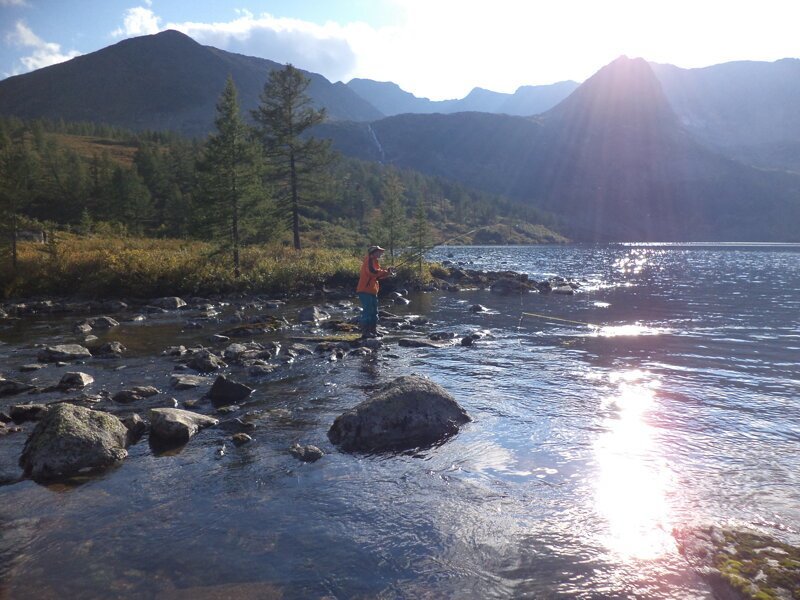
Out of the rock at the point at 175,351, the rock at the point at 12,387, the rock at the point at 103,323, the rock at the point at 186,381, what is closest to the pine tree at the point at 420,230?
the rock at the point at 103,323

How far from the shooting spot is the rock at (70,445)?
901 centimetres

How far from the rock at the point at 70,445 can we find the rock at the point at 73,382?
189 inches

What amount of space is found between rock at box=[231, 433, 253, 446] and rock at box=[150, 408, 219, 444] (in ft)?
3.13

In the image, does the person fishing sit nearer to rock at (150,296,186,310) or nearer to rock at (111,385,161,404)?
rock at (111,385,161,404)

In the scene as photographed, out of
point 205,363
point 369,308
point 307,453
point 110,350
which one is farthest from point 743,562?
point 110,350

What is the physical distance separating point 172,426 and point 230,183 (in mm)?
28087

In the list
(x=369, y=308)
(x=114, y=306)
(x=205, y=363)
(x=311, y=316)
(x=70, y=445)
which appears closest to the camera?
(x=70, y=445)

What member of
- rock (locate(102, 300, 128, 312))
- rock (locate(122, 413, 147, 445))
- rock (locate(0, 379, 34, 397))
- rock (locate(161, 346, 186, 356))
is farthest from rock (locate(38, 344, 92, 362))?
Result: rock (locate(102, 300, 128, 312))

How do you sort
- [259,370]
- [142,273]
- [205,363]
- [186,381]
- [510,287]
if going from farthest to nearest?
[510,287] → [142,273] → [205,363] → [259,370] → [186,381]

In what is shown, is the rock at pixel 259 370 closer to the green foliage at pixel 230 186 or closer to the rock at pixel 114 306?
the rock at pixel 114 306

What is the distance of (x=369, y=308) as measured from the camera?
20.8 m

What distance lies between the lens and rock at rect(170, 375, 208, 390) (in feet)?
46.8

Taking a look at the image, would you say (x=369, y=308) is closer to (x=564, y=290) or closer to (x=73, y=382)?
(x=73, y=382)

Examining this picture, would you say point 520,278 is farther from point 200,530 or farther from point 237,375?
point 200,530
